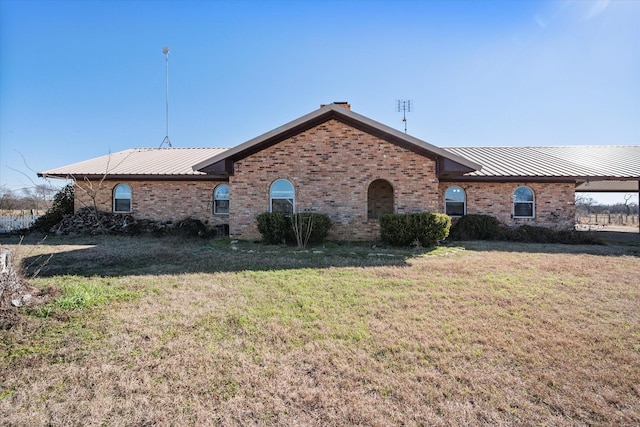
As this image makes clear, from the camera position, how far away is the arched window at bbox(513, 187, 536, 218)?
14.5 meters

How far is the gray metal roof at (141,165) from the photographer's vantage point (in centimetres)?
1541

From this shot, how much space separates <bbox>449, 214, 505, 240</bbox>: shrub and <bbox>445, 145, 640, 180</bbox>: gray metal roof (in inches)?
81.6

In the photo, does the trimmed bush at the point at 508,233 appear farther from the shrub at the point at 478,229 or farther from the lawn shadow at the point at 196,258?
the lawn shadow at the point at 196,258

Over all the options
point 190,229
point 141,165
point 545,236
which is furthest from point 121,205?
point 545,236

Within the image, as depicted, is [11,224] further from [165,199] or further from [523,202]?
[523,202]

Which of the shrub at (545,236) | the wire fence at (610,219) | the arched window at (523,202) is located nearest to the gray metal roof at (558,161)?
the arched window at (523,202)

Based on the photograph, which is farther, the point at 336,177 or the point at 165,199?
the point at 165,199

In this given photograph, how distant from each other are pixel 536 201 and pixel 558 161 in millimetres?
3869

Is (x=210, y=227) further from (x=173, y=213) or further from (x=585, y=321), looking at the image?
(x=585, y=321)

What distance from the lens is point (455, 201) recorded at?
48.0 ft

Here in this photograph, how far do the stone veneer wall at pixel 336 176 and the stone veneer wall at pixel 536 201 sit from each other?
12.4ft

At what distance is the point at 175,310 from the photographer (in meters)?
4.59

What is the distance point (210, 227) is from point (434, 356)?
13432 mm

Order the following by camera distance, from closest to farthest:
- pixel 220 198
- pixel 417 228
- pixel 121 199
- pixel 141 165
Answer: pixel 417 228 < pixel 220 198 < pixel 121 199 < pixel 141 165
